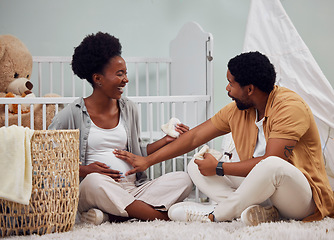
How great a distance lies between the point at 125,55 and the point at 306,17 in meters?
1.36

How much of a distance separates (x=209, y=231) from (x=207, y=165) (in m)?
0.33

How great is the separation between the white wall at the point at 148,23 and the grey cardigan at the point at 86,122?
131 centimetres

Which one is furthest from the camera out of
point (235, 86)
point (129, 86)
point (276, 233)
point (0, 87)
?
point (129, 86)

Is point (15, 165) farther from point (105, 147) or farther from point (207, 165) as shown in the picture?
point (207, 165)

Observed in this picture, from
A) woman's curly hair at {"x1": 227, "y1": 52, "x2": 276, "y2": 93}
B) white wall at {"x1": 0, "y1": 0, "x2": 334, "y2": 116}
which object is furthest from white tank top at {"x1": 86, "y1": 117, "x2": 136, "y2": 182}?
white wall at {"x1": 0, "y1": 0, "x2": 334, "y2": 116}

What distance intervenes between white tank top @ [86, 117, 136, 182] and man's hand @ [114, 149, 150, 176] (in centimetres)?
2

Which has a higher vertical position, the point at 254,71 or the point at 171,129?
the point at 254,71

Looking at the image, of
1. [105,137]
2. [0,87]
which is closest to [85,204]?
[105,137]

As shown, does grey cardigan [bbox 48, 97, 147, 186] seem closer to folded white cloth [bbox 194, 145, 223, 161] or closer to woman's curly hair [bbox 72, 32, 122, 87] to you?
woman's curly hair [bbox 72, 32, 122, 87]

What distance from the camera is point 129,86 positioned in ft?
10.1

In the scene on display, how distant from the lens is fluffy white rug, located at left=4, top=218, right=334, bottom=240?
4.30 feet

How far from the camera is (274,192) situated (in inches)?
58.1

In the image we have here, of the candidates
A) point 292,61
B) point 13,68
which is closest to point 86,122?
point 13,68

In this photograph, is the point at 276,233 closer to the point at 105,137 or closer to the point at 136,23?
the point at 105,137
